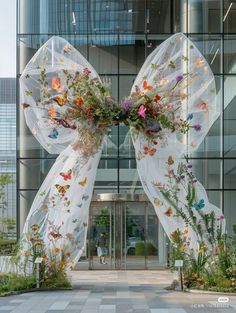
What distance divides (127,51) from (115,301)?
12.7 meters

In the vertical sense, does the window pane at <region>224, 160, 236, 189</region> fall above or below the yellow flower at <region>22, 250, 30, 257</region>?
above

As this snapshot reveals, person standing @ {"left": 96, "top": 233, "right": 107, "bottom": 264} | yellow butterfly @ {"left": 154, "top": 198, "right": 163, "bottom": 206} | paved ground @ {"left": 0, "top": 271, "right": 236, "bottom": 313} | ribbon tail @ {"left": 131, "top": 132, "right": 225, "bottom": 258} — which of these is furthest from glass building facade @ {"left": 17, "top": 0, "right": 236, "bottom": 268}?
yellow butterfly @ {"left": 154, "top": 198, "right": 163, "bottom": 206}

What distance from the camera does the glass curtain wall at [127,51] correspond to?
21359 mm

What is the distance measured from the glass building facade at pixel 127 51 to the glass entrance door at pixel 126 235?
699mm

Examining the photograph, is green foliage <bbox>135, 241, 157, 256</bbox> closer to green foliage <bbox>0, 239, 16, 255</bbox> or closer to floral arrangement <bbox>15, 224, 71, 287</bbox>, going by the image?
green foliage <bbox>0, 239, 16, 255</bbox>

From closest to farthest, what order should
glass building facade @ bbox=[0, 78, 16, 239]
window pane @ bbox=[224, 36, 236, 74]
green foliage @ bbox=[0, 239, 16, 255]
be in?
green foliage @ bbox=[0, 239, 16, 255], window pane @ bbox=[224, 36, 236, 74], glass building facade @ bbox=[0, 78, 16, 239]

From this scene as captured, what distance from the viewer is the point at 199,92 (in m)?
13.1

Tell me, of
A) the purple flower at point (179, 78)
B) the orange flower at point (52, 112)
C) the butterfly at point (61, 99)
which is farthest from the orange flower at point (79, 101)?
the purple flower at point (179, 78)

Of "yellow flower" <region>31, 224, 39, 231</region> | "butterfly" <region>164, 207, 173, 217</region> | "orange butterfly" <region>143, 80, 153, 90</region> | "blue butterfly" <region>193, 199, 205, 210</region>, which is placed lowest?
"yellow flower" <region>31, 224, 39, 231</region>

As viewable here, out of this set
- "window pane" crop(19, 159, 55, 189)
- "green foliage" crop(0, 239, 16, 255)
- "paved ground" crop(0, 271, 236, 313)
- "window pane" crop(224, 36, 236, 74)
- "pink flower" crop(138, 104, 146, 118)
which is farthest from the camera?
"window pane" crop(224, 36, 236, 74)

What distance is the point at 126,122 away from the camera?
1288 centimetres

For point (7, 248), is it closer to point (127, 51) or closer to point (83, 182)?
point (127, 51)

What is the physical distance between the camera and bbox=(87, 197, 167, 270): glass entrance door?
20906 mm

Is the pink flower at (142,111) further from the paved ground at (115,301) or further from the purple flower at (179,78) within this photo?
the paved ground at (115,301)
